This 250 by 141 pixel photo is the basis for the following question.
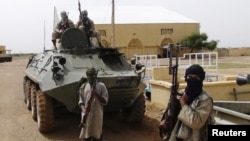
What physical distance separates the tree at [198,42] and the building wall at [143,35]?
1.64m

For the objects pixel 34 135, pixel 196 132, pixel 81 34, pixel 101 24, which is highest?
pixel 101 24

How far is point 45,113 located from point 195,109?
517cm

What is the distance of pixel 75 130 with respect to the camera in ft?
29.7

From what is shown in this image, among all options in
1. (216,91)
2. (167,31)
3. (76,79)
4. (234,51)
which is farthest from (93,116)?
(234,51)

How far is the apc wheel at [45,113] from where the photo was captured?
8.49 m

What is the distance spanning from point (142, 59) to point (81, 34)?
10184mm

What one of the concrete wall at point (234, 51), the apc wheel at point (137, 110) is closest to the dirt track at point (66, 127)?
the apc wheel at point (137, 110)

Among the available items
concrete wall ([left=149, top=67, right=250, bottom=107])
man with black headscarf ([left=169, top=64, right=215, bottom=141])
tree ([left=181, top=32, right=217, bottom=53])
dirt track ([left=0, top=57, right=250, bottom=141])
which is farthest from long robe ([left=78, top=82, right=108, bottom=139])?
tree ([left=181, top=32, right=217, bottom=53])

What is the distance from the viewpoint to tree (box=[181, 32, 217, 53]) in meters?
43.1

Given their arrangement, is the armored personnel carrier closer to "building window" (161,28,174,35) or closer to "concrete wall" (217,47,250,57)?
"building window" (161,28,174,35)

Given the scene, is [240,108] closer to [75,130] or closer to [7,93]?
[75,130]

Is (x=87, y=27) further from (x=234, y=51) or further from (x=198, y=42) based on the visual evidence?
(x=234, y=51)

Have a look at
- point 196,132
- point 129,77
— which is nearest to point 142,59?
point 129,77

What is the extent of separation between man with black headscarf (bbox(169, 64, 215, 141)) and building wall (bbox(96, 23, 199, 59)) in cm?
3747
